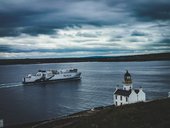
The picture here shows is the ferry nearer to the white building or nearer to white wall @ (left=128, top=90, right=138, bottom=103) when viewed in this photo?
the white building

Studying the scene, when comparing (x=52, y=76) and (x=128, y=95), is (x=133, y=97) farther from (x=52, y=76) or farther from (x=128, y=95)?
(x=52, y=76)

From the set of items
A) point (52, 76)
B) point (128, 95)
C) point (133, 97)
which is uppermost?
point (128, 95)

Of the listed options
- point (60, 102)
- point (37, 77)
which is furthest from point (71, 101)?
point (37, 77)

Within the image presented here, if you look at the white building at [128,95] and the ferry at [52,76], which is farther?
the ferry at [52,76]

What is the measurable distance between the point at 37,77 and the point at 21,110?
68682 millimetres

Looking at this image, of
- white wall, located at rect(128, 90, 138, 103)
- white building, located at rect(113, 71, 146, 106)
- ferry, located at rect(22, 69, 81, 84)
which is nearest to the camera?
white wall, located at rect(128, 90, 138, 103)

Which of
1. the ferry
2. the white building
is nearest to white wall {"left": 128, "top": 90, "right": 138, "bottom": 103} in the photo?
the white building

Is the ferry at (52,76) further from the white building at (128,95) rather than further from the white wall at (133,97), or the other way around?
the white wall at (133,97)

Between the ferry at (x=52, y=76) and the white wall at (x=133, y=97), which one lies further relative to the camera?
the ferry at (x=52, y=76)

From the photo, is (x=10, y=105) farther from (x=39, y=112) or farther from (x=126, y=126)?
(x=126, y=126)

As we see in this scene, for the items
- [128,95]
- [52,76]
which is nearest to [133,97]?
[128,95]

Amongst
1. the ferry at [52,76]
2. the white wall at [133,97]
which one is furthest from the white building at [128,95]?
the ferry at [52,76]

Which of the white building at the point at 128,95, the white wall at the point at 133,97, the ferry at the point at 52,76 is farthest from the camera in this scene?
the ferry at the point at 52,76

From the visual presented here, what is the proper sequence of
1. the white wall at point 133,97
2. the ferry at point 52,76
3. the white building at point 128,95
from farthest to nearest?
the ferry at point 52,76, the white building at point 128,95, the white wall at point 133,97
